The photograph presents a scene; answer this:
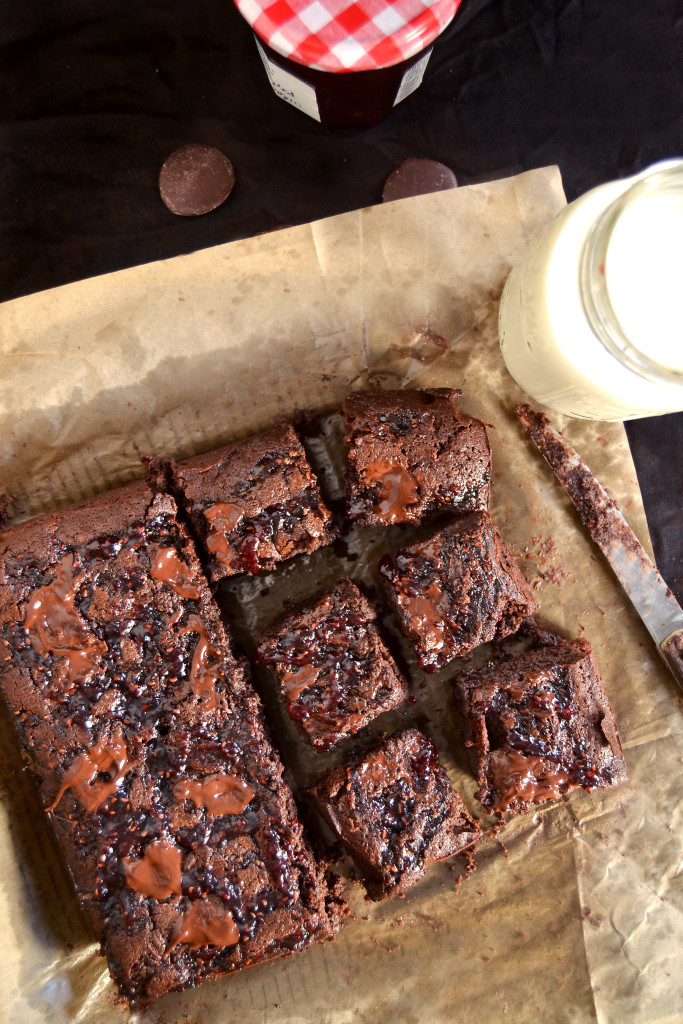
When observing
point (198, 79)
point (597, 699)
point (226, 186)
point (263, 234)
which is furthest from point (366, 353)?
point (597, 699)

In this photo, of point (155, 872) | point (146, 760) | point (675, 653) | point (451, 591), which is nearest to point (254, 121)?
point (451, 591)

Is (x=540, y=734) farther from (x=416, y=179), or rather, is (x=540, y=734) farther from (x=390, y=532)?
(x=416, y=179)

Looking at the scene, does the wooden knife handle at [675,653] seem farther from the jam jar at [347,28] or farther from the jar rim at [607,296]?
the jam jar at [347,28]

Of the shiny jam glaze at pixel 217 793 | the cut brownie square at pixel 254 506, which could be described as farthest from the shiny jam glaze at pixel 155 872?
the cut brownie square at pixel 254 506

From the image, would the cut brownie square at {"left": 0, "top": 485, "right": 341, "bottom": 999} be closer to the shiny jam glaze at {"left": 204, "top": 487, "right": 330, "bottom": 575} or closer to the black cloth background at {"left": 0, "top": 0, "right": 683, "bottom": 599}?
the shiny jam glaze at {"left": 204, "top": 487, "right": 330, "bottom": 575}

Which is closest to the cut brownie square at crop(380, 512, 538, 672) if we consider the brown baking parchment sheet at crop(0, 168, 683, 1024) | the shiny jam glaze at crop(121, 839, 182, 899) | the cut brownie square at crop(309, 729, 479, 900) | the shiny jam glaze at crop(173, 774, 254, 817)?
the brown baking parchment sheet at crop(0, 168, 683, 1024)
